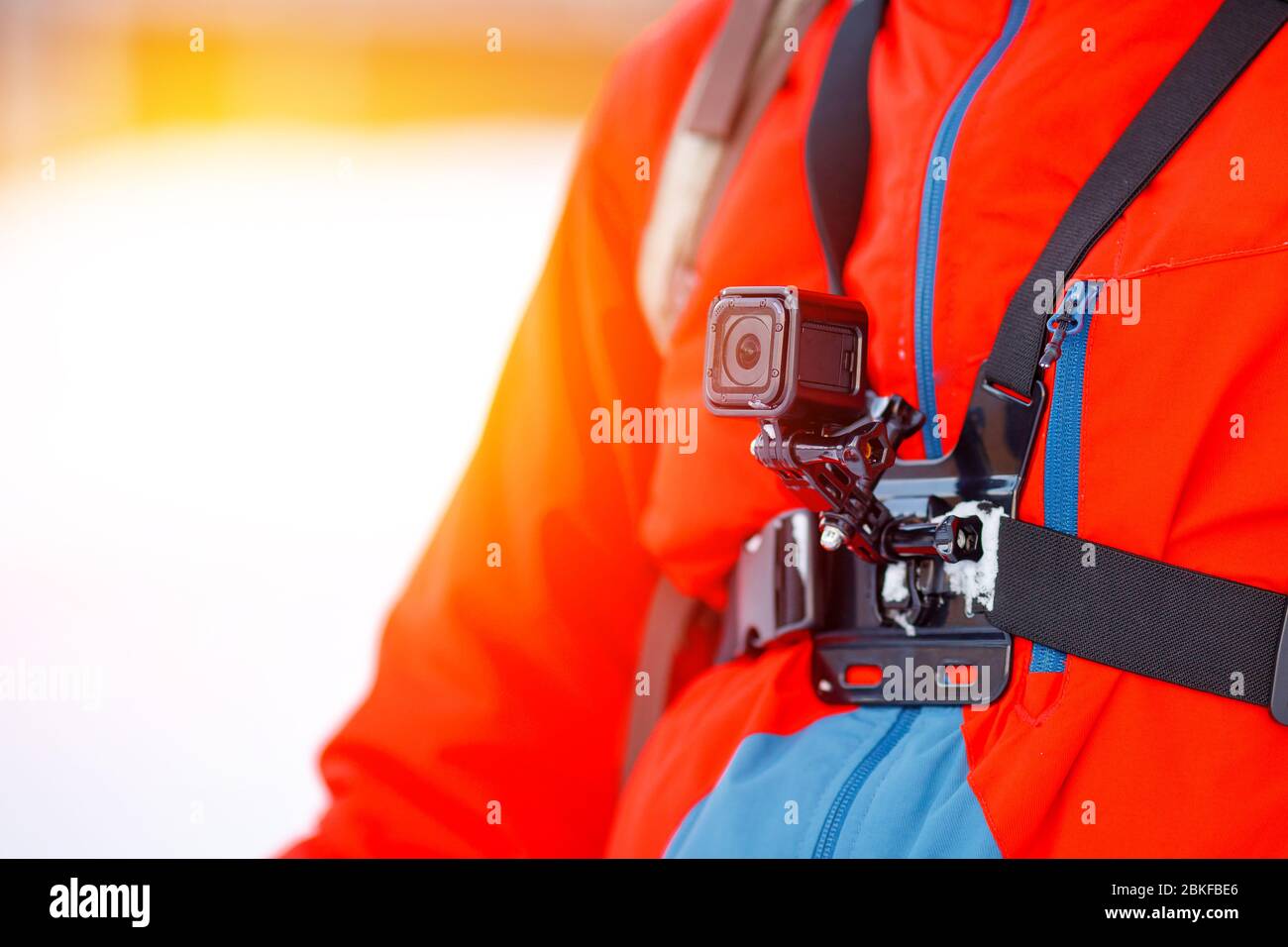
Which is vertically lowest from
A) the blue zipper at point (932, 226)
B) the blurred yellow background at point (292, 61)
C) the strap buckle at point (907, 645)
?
the strap buckle at point (907, 645)

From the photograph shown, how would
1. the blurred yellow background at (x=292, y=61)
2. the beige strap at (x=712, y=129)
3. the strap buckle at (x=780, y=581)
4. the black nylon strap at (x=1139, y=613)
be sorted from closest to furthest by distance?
the black nylon strap at (x=1139, y=613) < the strap buckle at (x=780, y=581) < the beige strap at (x=712, y=129) < the blurred yellow background at (x=292, y=61)

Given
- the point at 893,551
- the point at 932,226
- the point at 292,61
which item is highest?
the point at 292,61

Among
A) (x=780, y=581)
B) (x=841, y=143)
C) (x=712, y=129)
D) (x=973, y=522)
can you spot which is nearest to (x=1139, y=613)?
(x=973, y=522)

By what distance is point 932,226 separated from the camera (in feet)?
1.90

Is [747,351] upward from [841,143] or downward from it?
downward

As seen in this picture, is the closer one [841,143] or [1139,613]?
[1139,613]

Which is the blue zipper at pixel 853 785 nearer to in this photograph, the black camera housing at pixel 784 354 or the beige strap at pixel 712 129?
the black camera housing at pixel 784 354

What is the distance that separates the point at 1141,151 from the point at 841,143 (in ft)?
0.56

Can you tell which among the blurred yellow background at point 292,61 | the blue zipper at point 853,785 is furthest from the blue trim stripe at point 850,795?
the blurred yellow background at point 292,61

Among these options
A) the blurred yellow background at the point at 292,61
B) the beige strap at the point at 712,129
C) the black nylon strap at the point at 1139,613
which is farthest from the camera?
the blurred yellow background at the point at 292,61

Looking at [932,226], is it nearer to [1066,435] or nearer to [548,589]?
[1066,435]

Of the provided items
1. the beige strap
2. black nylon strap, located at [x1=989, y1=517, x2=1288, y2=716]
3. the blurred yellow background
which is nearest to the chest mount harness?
black nylon strap, located at [x1=989, y1=517, x2=1288, y2=716]

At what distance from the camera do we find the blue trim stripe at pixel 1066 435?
52 cm
